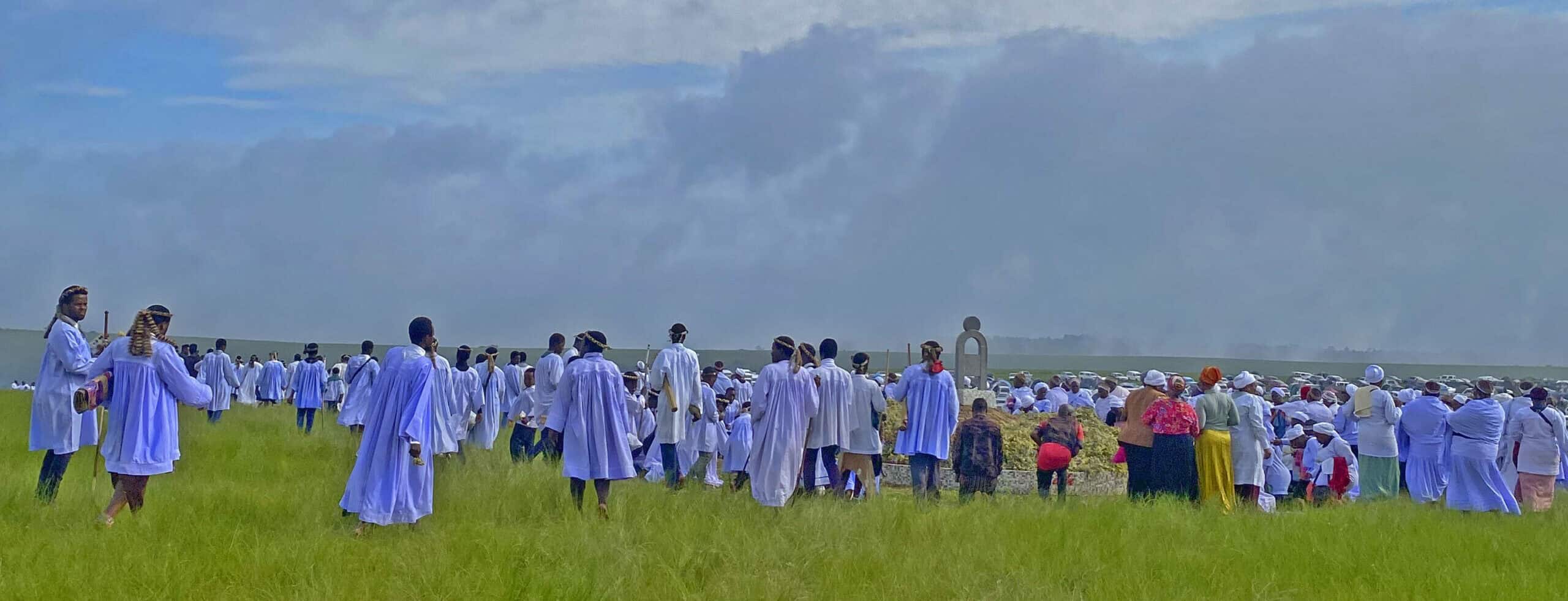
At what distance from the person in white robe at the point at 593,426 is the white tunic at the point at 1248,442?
613cm

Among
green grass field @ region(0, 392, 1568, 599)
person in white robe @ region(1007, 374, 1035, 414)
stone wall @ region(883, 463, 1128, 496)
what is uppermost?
person in white robe @ region(1007, 374, 1035, 414)

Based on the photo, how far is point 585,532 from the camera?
8891 mm

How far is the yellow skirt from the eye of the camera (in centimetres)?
1223

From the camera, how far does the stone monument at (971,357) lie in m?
25.8

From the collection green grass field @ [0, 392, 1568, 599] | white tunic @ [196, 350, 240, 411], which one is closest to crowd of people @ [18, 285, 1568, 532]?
green grass field @ [0, 392, 1568, 599]

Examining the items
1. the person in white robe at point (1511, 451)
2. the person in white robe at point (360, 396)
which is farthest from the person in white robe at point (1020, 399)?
the person in white robe at point (360, 396)

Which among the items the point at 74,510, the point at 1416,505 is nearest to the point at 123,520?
the point at 74,510

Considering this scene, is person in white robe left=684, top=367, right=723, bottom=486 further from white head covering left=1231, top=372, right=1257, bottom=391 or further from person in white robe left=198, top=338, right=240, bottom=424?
person in white robe left=198, top=338, right=240, bottom=424

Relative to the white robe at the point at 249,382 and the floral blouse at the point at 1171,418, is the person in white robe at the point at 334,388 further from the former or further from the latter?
the floral blouse at the point at 1171,418

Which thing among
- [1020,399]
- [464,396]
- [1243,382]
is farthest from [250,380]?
[1243,382]

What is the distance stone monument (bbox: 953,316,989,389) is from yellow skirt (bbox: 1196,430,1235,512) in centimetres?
1327

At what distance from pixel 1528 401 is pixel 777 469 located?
9.85 metres

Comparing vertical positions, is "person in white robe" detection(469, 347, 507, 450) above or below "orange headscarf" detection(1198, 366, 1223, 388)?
below

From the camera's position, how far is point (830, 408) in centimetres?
1236
